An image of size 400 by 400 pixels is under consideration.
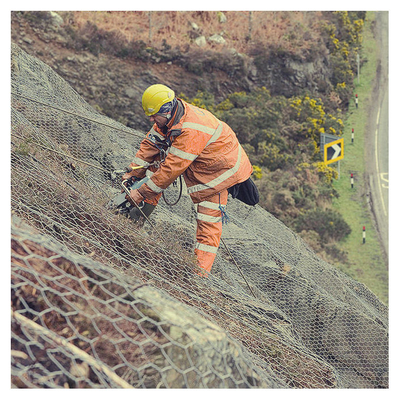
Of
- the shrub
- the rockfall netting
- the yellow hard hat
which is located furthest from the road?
the yellow hard hat

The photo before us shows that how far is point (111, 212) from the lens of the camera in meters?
4.64

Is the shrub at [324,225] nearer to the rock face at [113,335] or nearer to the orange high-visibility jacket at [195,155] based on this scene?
the orange high-visibility jacket at [195,155]

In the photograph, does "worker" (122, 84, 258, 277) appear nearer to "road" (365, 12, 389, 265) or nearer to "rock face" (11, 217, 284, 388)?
"rock face" (11, 217, 284, 388)

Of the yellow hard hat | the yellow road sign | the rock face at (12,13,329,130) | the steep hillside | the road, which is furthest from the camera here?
the rock face at (12,13,329,130)

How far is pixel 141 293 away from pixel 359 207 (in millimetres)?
10060

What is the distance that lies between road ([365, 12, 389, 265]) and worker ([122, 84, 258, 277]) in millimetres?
6789

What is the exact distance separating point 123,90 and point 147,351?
39.3 ft

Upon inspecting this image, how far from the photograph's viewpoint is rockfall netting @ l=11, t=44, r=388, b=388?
2479mm

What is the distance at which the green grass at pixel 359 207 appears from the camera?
9.66 meters

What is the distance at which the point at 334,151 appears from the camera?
12922 mm

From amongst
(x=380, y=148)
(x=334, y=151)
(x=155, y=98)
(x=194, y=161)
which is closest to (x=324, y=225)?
(x=334, y=151)

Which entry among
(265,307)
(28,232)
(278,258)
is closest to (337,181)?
(278,258)

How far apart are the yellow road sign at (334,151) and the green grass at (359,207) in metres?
0.53

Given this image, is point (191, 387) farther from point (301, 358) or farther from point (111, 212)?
point (111, 212)
